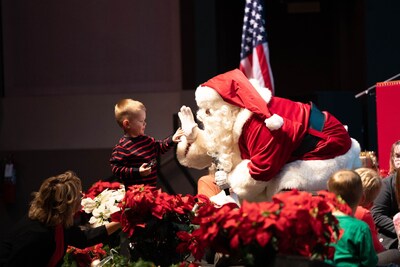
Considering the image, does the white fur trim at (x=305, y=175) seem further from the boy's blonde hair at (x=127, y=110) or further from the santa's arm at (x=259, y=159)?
the boy's blonde hair at (x=127, y=110)

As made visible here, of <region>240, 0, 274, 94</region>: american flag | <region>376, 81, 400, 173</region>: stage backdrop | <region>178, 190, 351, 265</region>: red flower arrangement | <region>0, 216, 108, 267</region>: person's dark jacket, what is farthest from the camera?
<region>240, 0, 274, 94</region>: american flag

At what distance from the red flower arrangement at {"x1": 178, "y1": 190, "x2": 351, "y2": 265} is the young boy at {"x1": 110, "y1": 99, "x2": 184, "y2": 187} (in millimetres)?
1800

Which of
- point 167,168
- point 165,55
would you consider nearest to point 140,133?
point 167,168

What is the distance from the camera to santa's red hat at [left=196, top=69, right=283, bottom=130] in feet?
15.6

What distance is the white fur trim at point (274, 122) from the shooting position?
4.60 metres

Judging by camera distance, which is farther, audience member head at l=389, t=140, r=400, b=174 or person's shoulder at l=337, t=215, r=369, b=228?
audience member head at l=389, t=140, r=400, b=174

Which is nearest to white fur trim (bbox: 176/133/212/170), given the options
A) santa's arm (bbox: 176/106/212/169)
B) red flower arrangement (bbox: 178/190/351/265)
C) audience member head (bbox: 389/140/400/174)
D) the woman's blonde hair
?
santa's arm (bbox: 176/106/212/169)

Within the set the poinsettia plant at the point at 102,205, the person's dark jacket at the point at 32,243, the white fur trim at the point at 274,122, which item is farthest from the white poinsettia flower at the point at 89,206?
the white fur trim at the point at 274,122

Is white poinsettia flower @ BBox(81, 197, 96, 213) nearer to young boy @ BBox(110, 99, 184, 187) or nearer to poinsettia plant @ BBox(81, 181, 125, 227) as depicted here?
poinsettia plant @ BBox(81, 181, 125, 227)

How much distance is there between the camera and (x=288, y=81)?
36.3 feet

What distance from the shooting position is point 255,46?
823 cm

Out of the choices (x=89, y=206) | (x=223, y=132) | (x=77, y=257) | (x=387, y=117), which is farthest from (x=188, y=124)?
(x=387, y=117)

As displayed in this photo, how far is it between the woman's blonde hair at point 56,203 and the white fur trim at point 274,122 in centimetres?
112

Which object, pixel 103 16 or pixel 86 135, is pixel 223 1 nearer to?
pixel 103 16
